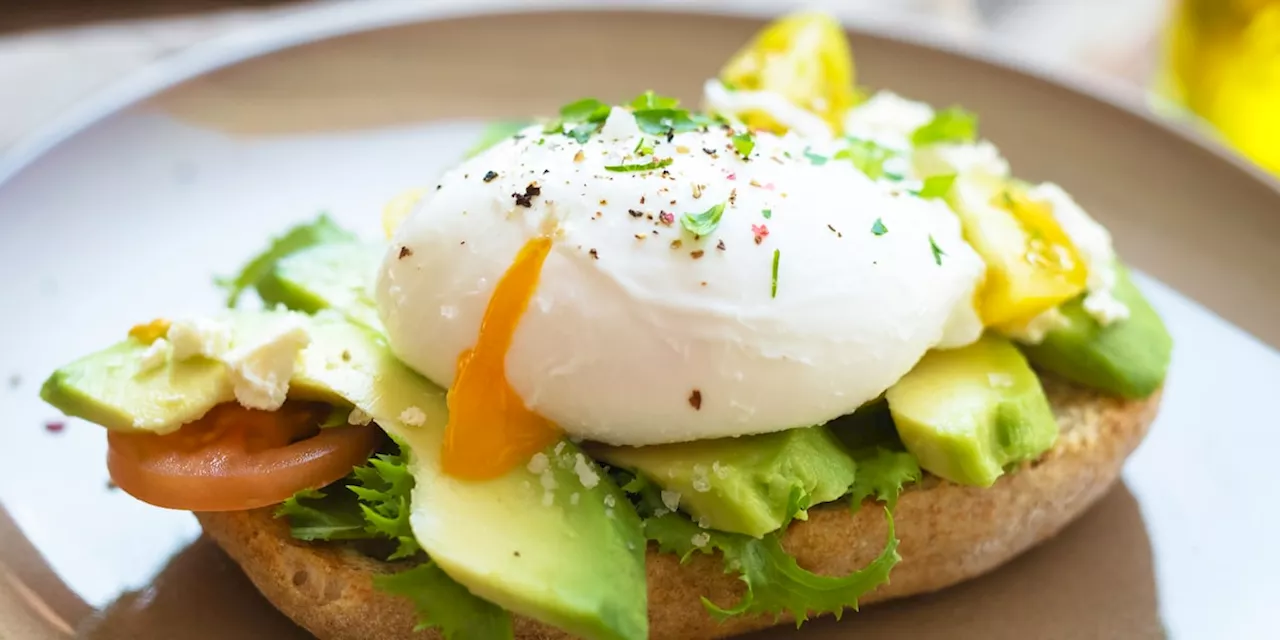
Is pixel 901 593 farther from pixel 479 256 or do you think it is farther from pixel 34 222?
pixel 34 222

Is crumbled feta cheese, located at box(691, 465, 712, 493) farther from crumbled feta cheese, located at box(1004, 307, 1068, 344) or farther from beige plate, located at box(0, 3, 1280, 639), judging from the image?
crumbled feta cheese, located at box(1004, 307, 1068, 344)

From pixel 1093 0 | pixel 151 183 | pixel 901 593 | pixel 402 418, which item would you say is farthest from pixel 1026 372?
pixel 1093 0

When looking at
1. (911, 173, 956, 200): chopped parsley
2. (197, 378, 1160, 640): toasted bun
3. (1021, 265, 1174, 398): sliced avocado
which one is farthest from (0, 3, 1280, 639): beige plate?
(911, 173, 956, 200): chopped parsley

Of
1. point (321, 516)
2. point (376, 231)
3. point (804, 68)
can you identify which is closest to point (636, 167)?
point (321, 516)

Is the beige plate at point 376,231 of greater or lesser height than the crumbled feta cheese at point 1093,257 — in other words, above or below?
below

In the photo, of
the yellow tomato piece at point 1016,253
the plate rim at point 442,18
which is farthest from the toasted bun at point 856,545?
the plate rim at point 442,18

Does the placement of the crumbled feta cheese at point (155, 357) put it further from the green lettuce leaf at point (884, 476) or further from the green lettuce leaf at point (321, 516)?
the green lettuce leaf at point (884, 476)
